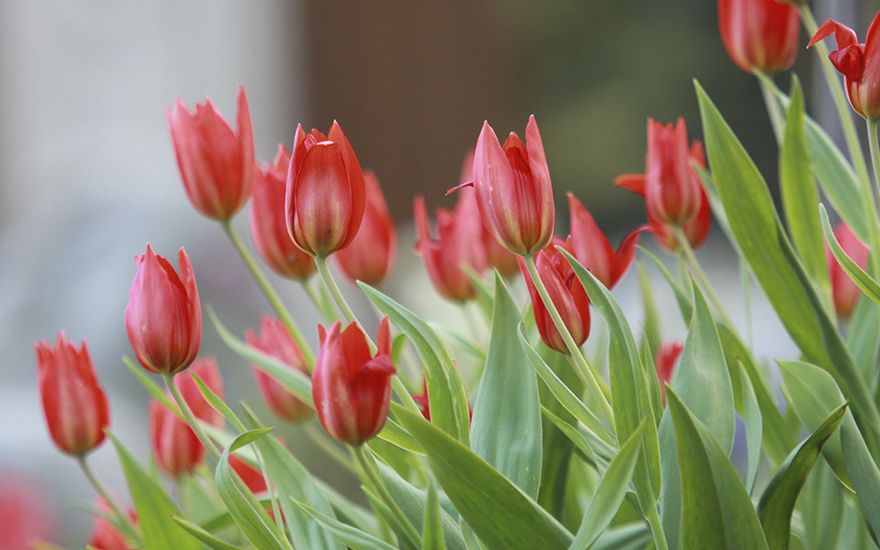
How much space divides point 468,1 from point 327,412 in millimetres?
2664

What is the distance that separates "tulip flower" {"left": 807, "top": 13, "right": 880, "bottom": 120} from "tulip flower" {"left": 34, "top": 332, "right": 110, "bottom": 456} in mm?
235

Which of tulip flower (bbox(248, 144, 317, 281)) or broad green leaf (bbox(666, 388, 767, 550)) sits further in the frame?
tulip flower (bbox(248, 144, 317, 281))

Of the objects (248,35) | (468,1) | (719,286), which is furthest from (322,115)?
(719,286)

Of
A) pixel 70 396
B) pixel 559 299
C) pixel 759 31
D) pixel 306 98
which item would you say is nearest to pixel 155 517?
pixel 70 396

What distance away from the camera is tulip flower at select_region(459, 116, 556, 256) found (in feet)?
0.66

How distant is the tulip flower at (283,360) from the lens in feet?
1.11

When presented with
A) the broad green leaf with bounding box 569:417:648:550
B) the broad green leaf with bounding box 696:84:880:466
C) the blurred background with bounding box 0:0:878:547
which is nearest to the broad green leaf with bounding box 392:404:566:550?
the broad green leaf with bounding box 569:417:648:550

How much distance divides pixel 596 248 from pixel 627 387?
0.20 feet

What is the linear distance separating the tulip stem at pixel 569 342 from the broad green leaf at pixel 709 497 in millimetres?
33

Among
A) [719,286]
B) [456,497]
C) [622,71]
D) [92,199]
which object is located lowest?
[719,286]

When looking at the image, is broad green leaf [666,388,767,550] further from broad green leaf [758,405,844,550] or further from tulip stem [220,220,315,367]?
tulip stem [220,220,315,367]

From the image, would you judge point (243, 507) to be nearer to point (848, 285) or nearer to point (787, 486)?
point (787, 486)

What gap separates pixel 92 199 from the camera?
1996 mm

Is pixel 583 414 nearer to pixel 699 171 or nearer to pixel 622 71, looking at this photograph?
pixel 699 171
